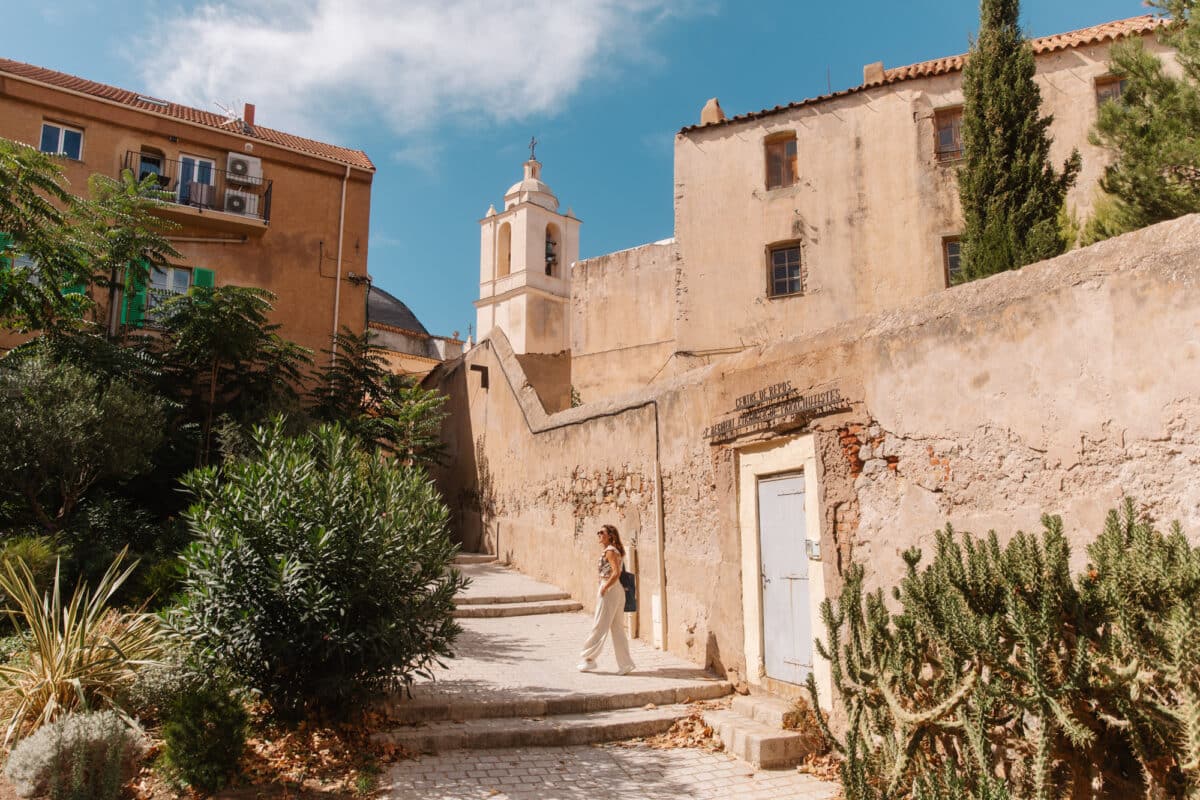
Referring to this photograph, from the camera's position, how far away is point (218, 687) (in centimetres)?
577

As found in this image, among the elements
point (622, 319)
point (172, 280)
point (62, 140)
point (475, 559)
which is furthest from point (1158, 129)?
point (62, 140)

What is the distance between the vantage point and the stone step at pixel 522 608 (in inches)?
441

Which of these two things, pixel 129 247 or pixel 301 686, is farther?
pixel 129 247

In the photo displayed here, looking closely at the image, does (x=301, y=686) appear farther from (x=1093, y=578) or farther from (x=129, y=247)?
(x=129, y=247)

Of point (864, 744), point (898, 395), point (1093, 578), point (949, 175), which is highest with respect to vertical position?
point (949, 175)

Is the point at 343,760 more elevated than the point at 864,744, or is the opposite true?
the point at 864,744

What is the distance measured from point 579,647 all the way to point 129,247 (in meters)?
10.7

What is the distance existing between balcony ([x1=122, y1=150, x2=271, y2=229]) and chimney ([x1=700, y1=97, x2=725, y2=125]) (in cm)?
1009

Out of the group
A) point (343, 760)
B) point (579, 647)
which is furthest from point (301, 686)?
point (579, 647)

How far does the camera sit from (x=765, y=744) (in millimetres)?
6289

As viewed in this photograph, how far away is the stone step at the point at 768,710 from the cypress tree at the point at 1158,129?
7.79 meters

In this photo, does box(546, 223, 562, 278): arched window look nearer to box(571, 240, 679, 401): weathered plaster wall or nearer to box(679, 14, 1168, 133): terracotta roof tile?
box(571, 240, 679, 401): weathered plaster wall

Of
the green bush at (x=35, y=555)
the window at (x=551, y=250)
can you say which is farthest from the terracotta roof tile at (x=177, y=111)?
the window at (x=551, y=250)

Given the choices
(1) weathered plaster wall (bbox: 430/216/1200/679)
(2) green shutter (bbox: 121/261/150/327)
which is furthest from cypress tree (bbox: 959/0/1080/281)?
(2) green shutter (bbox: 121/261/150/327)
